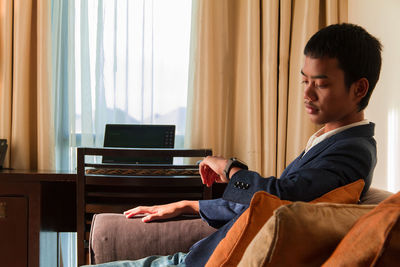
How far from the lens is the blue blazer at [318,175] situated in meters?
0.98

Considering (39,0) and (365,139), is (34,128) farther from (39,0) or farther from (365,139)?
(365,139)

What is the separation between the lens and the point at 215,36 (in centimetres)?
255

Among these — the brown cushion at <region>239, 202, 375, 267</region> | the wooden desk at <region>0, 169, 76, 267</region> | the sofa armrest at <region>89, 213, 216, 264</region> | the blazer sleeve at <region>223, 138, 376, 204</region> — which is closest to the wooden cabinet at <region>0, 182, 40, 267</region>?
the wooden desk at <region>0, 169, 76, 267</region>

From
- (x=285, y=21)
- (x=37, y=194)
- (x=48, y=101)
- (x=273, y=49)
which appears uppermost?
(x=285, y=21)

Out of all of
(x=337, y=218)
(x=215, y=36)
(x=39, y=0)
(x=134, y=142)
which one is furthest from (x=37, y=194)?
(x=337, y=218)

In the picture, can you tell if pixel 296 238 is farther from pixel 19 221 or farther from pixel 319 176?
pixel 19 221

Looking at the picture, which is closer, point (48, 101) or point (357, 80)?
point (357, 80)

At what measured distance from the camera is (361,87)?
3.70 feet

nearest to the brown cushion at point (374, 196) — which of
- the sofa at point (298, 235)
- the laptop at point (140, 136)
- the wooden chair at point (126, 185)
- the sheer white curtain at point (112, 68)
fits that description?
the sofa at point (298, 235)

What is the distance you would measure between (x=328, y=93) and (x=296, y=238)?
631 millimetres

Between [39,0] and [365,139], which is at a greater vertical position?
[39,0]

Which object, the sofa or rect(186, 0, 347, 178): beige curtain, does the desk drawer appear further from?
the sofa

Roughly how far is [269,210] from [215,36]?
189cm

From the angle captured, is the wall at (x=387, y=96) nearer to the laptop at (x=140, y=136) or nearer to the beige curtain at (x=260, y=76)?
the beige curtain at (x=260, y=76)
